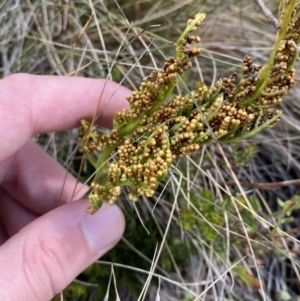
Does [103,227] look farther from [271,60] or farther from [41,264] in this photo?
[271,60]

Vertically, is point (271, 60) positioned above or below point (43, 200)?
above

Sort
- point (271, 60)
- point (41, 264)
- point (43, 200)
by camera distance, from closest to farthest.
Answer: point (271, 60) < point (41, 264) < point (43, 200)

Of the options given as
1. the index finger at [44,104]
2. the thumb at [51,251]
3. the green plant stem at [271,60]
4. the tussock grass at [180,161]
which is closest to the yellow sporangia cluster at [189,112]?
the green plant stem at [271,60]

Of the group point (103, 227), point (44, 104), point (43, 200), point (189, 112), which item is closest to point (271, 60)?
point (189, 112)

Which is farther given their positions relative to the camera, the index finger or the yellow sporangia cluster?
the index finger

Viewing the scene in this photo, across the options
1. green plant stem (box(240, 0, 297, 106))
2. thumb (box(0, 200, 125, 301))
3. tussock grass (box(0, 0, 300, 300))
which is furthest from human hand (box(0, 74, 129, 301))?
green plant stem (box(240, 0, 297, 106))

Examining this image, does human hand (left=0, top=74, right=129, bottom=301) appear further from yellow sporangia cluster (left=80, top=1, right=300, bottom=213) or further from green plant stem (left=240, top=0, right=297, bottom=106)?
green plant stem (left=240, top=0, right=297, bottom=106)

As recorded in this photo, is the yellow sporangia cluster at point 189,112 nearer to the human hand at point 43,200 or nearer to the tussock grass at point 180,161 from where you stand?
the human hand at point 43,200

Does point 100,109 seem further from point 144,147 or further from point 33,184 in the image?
point 144,147
